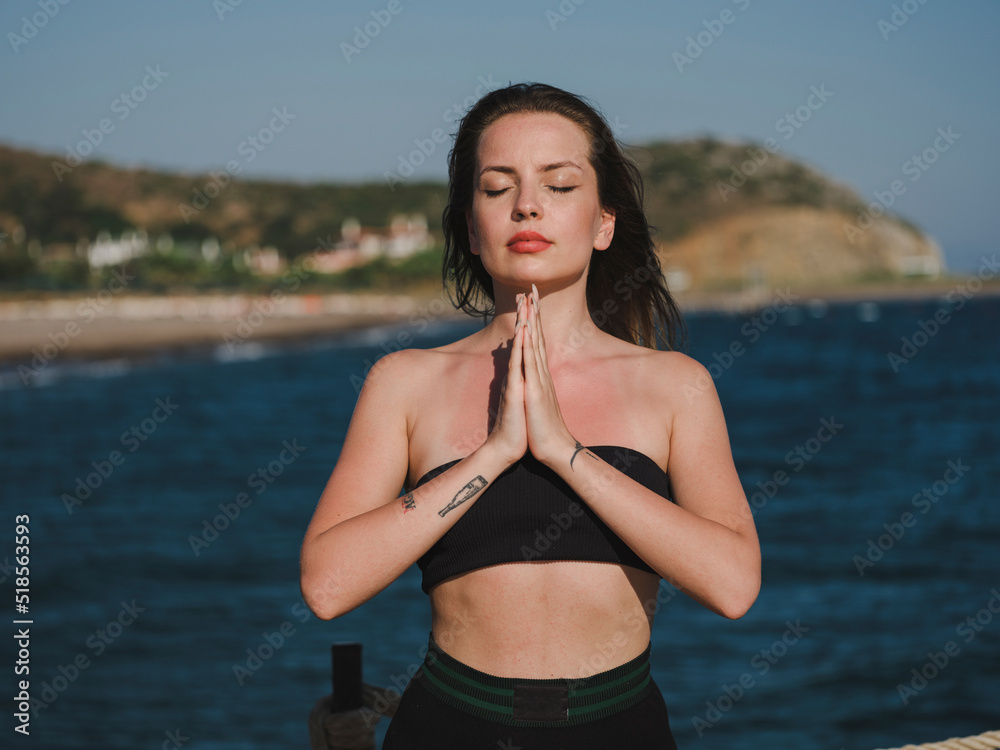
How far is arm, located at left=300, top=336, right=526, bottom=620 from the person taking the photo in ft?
7.22

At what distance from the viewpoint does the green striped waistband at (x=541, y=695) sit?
7.32 ft

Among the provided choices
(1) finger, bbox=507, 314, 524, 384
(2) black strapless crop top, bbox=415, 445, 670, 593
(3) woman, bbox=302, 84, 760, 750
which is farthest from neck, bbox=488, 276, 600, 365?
(2) black strapless crop top, bbox=415, 445, 670, 593

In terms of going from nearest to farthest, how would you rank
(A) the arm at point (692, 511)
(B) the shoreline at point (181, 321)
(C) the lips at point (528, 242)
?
(A) the arm at point (692, 511) → (C) the lips at point (528, 242) → (B) the shoreline at point (181, 321)

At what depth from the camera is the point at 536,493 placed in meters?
2.27

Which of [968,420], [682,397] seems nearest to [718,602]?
[682,397]

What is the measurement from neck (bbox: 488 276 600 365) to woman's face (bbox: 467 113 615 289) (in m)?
0.04

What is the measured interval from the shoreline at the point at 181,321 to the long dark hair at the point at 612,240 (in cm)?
2484

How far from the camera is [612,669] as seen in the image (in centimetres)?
229

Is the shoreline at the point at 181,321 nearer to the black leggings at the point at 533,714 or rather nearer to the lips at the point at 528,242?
the lips at the point at 528,242

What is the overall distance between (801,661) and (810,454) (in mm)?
18902

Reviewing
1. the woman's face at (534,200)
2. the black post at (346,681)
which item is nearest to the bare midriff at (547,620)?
Answer: the woman's face at (534,200)

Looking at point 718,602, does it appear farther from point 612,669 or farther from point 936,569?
point 936,569

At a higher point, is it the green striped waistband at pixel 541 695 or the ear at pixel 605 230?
the ear at pixel 605 230

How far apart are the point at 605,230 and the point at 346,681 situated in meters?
2.00
